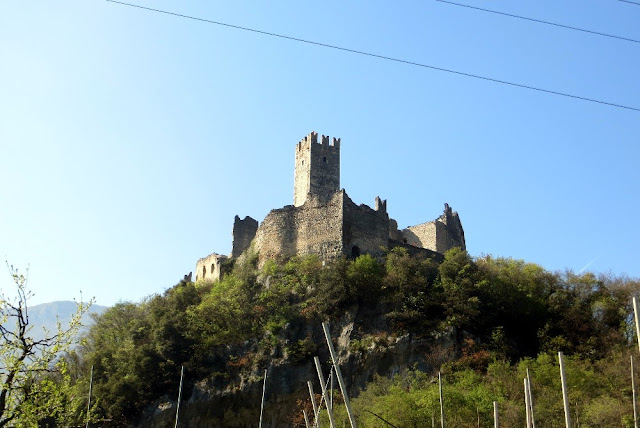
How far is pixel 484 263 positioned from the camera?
158ft

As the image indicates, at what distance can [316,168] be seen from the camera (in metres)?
58.1

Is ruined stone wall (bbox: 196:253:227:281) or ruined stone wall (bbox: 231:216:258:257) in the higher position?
ruined stone wall (bbox: 231:216:258:257)

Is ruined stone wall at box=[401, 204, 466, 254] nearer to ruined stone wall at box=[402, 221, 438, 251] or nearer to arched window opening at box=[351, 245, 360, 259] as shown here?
ruined stone wall at box=[402, 221, 438, 251]

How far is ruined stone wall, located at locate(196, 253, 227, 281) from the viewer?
178 ft

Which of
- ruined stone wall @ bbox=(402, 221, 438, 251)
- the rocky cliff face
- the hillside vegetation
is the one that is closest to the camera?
the hillside vegetation

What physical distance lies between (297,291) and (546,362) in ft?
53.1

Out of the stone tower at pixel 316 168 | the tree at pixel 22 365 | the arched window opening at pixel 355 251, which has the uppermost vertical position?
the stone tower at pixel 316 168

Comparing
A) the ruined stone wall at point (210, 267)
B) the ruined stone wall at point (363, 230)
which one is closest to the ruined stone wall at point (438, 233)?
the ruined stone wall at point (363, 230)

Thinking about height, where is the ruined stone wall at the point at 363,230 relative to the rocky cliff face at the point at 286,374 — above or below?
above

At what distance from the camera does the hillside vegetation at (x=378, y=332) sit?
39.4 m

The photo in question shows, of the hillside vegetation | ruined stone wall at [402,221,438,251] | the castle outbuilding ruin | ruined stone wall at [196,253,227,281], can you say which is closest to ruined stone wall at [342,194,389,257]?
the castle outbuilding ruin

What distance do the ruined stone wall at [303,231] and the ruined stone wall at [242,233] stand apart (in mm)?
4327

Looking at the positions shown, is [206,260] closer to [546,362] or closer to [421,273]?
[421,273]

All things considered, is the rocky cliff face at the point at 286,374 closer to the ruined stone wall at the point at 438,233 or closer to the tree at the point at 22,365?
the ruined stone wall at the point at 438,233
